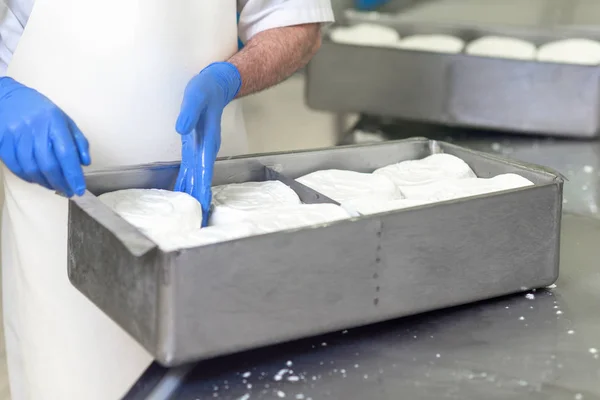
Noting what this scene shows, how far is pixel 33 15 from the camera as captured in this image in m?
1.39

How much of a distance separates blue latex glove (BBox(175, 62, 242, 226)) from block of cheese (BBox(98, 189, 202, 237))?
0.12 feet

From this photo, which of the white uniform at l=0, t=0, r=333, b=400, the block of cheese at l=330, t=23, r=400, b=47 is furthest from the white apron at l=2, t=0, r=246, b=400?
the block of cheese at l=330, t=23, r=400, b=47

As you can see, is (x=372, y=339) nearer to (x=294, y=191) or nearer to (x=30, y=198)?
(x=294, y=191)

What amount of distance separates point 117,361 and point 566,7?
7.66 feet

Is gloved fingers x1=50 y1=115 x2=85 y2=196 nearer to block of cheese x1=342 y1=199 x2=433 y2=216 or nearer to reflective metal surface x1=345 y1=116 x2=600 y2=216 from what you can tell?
block of cheese x1=342 y1=199 x2=433 y2=216

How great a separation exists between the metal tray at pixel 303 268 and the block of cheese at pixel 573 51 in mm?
1332

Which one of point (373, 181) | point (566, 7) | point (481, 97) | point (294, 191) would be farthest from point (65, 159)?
point (566, 7)

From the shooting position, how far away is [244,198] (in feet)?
4.02

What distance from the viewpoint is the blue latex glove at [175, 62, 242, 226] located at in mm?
1184

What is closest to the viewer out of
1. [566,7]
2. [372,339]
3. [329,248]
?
[329,248]

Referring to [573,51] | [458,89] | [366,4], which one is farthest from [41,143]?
[366,4]

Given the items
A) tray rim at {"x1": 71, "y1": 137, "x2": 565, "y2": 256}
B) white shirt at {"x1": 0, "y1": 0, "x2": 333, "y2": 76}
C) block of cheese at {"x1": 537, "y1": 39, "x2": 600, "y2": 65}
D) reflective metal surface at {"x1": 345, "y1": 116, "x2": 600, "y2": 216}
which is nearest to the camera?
tray rim at {"x1": 71, "y1": 137, "x2": 565, "y2": 256}

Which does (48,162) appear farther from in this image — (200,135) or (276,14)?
(276,14)

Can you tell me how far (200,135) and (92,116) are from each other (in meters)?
0.27
